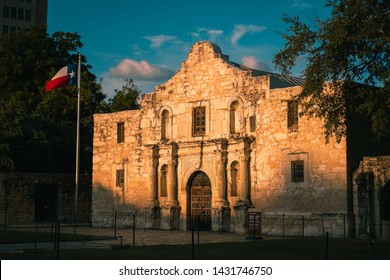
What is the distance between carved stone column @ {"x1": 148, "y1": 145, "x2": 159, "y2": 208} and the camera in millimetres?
38219

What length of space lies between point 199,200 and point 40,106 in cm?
2308

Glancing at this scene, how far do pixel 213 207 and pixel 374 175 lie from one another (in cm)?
876

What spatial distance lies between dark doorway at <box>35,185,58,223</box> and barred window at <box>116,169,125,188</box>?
6.81 metres

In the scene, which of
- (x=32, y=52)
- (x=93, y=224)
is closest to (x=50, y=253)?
(x=93, y=224)

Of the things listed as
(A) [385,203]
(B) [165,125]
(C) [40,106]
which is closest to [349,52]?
(A) [385,203]

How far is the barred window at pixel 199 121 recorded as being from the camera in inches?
1446

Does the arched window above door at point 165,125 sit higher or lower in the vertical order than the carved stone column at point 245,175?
higher

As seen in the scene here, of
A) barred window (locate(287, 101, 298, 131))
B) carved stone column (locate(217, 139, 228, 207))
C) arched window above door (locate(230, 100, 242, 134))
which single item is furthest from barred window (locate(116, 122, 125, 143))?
barred window (locate(287, 101, 298, 131))

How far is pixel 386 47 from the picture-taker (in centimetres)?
2447

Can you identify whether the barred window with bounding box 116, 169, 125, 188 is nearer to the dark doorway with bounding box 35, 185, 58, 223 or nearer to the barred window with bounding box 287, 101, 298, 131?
the dark doorway with bounding box 35, 185, 58, 223

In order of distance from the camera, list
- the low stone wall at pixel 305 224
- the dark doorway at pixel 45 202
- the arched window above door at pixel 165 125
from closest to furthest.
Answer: the low stone wall at pixel 305 224 < the arched window above door at pixel 165 125 < the dark doorway at pixel 45 202

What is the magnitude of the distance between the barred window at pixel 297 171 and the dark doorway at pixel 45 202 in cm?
1882

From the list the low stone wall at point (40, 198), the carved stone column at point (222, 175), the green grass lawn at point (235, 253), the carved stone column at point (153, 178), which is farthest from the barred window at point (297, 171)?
the low stone wall at point (40, 198)

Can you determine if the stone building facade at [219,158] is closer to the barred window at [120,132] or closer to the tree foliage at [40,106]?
the barred window at [120,132]
